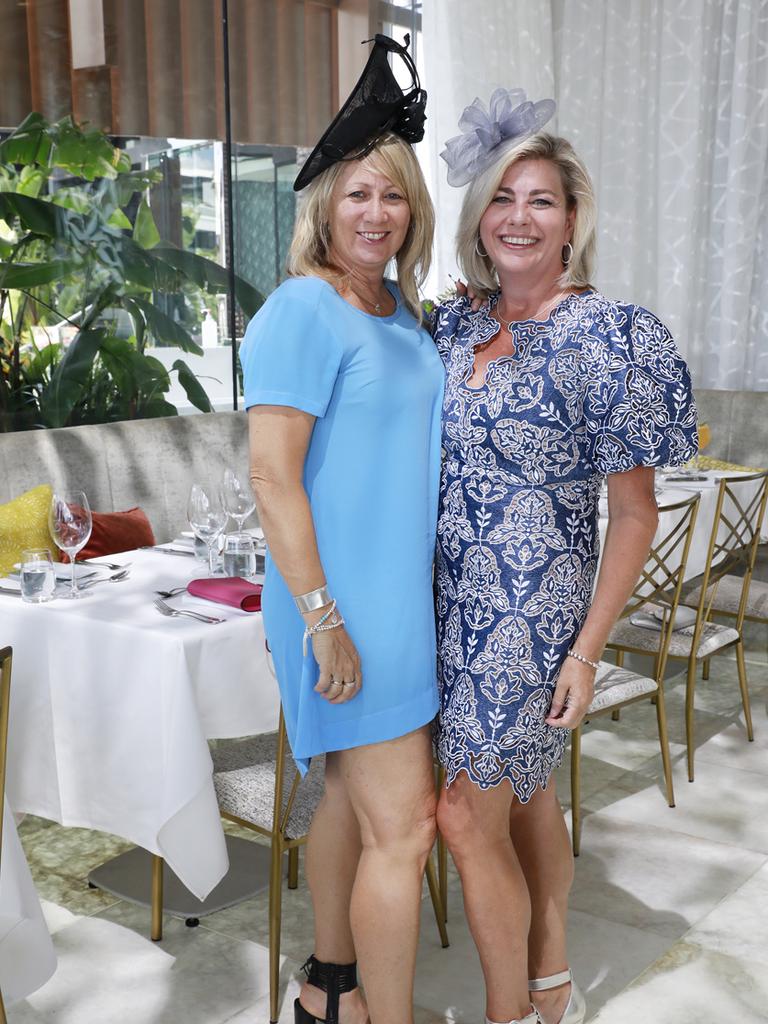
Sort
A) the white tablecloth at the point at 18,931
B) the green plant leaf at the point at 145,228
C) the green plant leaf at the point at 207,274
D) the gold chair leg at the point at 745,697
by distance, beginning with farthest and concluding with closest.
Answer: the green plant leaf at the point at 207,274 → the green plant leaf at the point at 145,228 → the gold chair leg at the point at 745,697 → the white tablecloth at the point at 18,931

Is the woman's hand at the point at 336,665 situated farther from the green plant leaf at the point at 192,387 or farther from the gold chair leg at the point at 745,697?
the green plant leaf at the point at 192,387

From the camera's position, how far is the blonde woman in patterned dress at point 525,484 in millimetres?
1772

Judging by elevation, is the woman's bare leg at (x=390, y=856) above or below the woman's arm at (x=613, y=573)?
below

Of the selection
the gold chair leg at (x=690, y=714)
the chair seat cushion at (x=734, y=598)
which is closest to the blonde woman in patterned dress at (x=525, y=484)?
the gold chair leg at (x=690, y=714)

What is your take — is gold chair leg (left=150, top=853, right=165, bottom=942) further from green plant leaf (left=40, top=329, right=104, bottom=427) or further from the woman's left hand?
green plant leaf (left=40, top=329, right=104, bottom=427)

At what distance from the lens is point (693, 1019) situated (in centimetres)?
226

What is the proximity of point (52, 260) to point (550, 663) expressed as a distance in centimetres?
326

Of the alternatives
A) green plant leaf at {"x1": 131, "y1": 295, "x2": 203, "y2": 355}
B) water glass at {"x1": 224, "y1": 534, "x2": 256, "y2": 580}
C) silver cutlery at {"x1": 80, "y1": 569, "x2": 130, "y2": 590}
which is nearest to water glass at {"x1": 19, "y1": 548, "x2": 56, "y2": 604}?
silver cutlery at {"x1": 80, "y1": 569, "x2": 130, "y2": 590}

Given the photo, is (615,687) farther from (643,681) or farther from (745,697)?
(745,697)

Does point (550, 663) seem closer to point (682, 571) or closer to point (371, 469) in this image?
point (371, 469)

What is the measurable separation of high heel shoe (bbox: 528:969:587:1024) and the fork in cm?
91

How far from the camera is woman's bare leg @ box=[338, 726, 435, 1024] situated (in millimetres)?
1842

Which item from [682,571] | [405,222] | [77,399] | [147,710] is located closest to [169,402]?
[77,399]

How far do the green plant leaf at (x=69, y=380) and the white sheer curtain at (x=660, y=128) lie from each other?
206 cm
